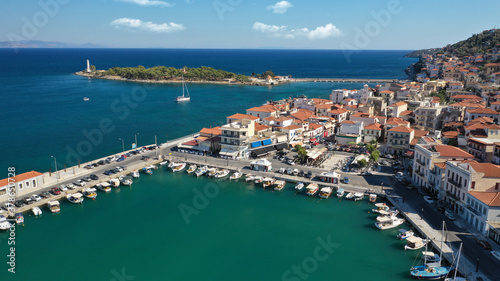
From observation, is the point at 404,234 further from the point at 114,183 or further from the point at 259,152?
the point at 114,183

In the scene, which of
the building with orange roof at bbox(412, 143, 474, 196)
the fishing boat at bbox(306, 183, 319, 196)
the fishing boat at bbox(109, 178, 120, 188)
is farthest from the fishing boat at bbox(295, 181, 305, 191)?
the fishing boat at bbox(109, 178, 120, 188)

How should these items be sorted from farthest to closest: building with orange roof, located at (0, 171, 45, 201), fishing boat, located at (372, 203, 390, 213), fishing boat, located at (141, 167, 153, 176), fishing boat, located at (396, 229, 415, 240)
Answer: fishing boat, located at (141, 167, 153, 176) → building with orange roof, located at (0, 171, 45, 201) → fishing boat, located at (372, 203, 390, 213) → fishing boat, located at (396, 229, 415, 240)

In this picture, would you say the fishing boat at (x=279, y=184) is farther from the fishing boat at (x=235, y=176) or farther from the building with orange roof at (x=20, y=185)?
the building with orange roof at (x=20, y=185)

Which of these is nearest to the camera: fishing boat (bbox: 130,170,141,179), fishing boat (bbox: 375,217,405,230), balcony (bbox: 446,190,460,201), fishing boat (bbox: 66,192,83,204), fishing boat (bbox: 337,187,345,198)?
fishing boat (bbox: 375,217,405,230)

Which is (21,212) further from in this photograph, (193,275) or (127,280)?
(193,275)

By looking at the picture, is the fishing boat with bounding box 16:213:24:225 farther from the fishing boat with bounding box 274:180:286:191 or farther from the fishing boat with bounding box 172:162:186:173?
the fishing boat with bounding box 274:180:286:191

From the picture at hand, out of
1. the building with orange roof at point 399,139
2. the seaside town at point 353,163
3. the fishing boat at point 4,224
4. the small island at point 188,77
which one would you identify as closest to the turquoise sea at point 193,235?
the fishing boat at point 4,224

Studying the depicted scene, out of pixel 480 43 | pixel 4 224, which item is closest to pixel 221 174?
pixel 4 224
